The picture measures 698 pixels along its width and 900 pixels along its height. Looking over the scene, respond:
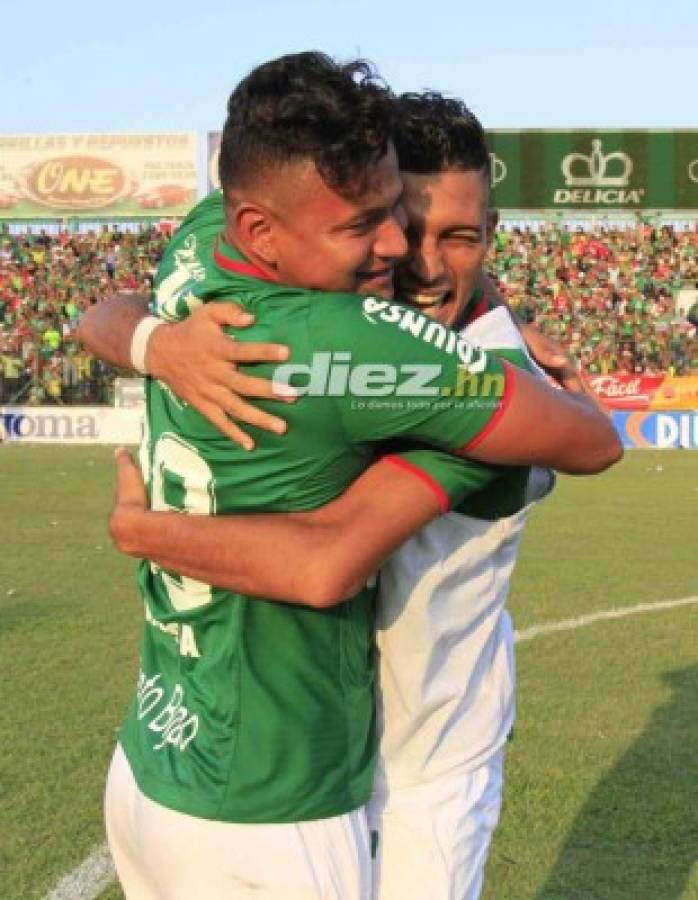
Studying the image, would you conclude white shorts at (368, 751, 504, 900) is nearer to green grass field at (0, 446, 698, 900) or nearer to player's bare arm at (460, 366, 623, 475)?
player's bare arm at (460, 366, 623, 475)

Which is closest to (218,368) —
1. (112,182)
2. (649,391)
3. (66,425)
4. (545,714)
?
(545,714)

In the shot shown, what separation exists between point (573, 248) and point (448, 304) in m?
37.8

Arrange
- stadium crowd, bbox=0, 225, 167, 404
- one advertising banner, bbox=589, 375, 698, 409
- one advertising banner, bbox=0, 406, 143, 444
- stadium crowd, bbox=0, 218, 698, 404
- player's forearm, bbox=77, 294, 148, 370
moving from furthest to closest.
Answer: stadium crowd, bbox=0, 225, 167, 404, stadium crowd, bbox=0, 218, 698, 404, one advertising banner, bbox=0, 406, 143, 444, one advertising banner, bbox=589, 375, 698, 409, player's forearm, bbox=77, 294, 148, 370

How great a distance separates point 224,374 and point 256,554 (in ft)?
0.96

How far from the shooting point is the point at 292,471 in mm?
2301

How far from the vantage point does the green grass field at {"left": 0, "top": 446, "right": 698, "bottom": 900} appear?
5.25 metres

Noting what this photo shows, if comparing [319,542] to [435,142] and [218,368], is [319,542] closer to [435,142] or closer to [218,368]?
[218,368]

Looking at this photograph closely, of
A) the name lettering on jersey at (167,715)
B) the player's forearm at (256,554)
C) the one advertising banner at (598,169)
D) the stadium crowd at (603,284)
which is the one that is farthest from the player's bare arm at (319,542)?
the one advertising banner at (598,169)

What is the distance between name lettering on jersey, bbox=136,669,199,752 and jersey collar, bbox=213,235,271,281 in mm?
709

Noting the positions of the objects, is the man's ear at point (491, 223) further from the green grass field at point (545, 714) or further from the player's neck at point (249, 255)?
the green grass field at point (545, 714)

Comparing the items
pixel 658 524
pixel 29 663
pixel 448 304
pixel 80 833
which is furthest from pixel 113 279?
pixel 448 304

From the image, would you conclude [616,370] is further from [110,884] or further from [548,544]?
[110,884]

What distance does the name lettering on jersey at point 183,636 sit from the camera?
95.0 inches

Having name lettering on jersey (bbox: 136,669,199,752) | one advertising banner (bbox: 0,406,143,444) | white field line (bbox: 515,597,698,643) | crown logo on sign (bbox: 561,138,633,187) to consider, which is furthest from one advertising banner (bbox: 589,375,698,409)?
name lettering on jersey (bbox: 136,669,199,752)
